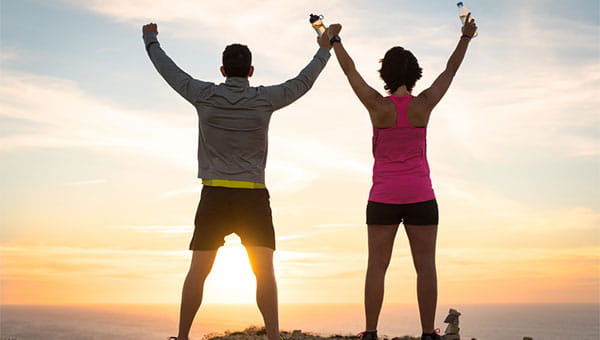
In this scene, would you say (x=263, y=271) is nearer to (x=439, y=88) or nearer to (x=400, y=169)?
(x=400, y=169)

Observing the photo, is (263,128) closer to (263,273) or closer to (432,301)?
(263,273)

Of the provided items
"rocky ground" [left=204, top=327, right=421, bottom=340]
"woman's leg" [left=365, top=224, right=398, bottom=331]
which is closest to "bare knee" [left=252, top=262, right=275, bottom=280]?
"woman's leg" [left=365, top=224, right=398, bottom=331]

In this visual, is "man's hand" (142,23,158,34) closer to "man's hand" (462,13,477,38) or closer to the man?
the man

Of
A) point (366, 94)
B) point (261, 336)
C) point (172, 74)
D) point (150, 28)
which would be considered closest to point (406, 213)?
point (366, 94)

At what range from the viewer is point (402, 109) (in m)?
6.80

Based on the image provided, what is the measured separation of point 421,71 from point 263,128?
7.12 feet

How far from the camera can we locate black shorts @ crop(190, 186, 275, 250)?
6.07m

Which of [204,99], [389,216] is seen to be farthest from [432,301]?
[204,99]

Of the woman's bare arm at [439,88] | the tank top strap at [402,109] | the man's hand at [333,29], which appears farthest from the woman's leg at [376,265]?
the man's hand at [333,29]

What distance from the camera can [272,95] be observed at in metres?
6.29

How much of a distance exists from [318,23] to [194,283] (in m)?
3.35

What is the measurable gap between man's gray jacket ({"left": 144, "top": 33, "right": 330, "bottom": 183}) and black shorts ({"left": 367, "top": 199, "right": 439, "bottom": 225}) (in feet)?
4.85

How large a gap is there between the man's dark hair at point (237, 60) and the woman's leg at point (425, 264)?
256 centimetres

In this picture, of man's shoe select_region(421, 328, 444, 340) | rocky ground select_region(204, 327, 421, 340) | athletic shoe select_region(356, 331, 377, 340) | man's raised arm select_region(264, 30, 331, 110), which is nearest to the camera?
man's raised arm select_region(264, 30, 331, 110)
